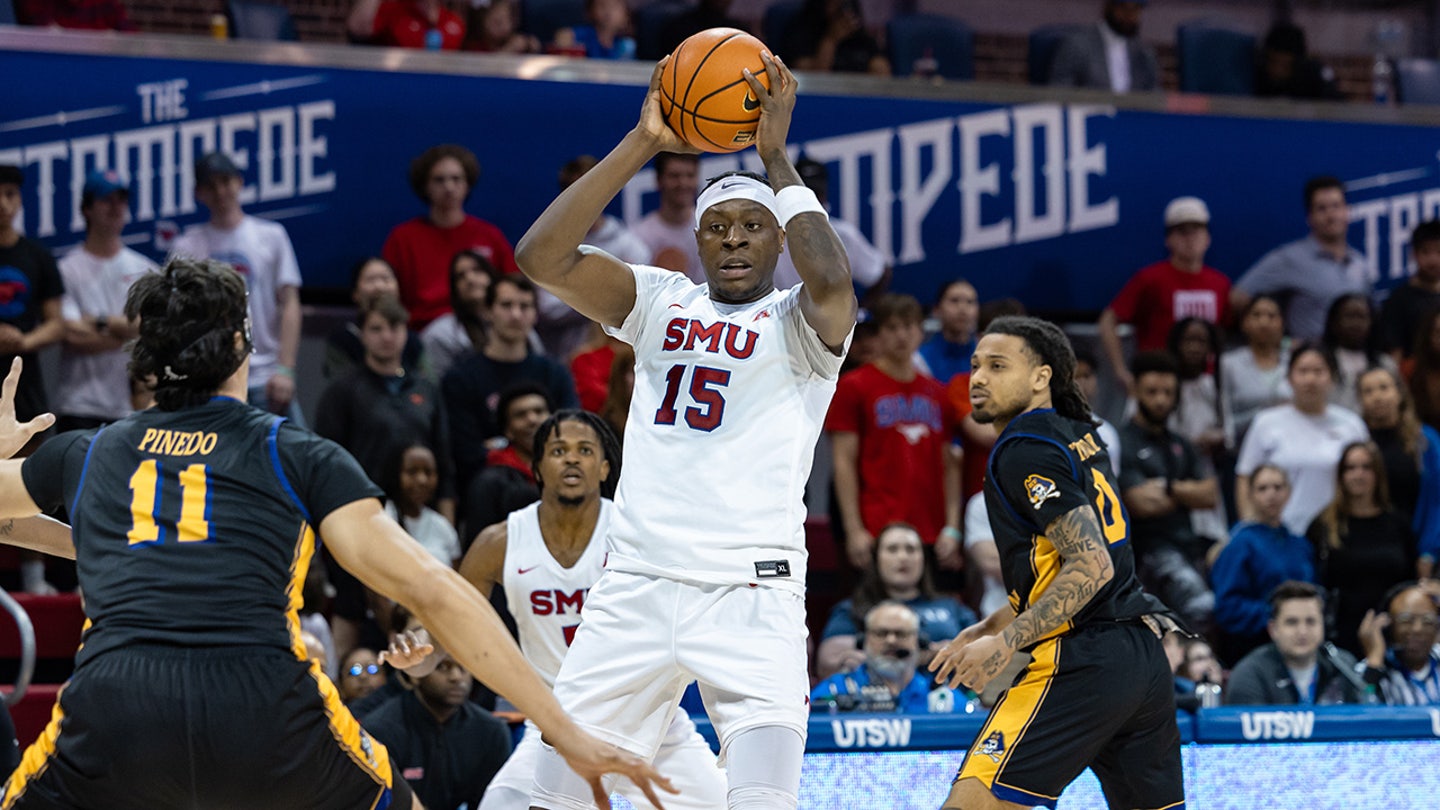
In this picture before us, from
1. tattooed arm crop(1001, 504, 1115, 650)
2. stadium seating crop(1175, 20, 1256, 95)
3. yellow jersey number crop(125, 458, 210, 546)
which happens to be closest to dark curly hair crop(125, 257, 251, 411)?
yellow jersey number crop(125, 458, 210, 546)

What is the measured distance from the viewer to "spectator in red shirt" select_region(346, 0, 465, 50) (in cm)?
1130

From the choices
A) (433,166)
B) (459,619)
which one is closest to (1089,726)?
(459,619)

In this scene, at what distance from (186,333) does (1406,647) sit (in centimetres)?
703

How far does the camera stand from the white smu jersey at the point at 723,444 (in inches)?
184

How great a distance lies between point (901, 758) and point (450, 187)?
522 centimetres

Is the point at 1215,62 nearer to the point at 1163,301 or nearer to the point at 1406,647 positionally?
the point at 1163,301

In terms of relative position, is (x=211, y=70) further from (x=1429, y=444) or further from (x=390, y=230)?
(x=1429, y=444)

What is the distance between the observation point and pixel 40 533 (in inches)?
165

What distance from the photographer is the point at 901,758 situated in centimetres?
622

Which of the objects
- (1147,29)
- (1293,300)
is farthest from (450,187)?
(1147,29)

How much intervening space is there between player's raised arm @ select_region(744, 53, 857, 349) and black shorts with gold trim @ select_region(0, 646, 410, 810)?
5.96 feet

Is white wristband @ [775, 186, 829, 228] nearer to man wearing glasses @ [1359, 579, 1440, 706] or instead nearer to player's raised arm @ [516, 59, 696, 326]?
player's raised arm @ [516, 59, 696, 326]

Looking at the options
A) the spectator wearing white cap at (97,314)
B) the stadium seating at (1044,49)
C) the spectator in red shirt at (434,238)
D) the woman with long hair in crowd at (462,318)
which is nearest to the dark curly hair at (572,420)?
the woman with long hair in crowd at (462,318)

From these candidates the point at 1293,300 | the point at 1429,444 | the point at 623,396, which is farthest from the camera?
the point at 1293,300
